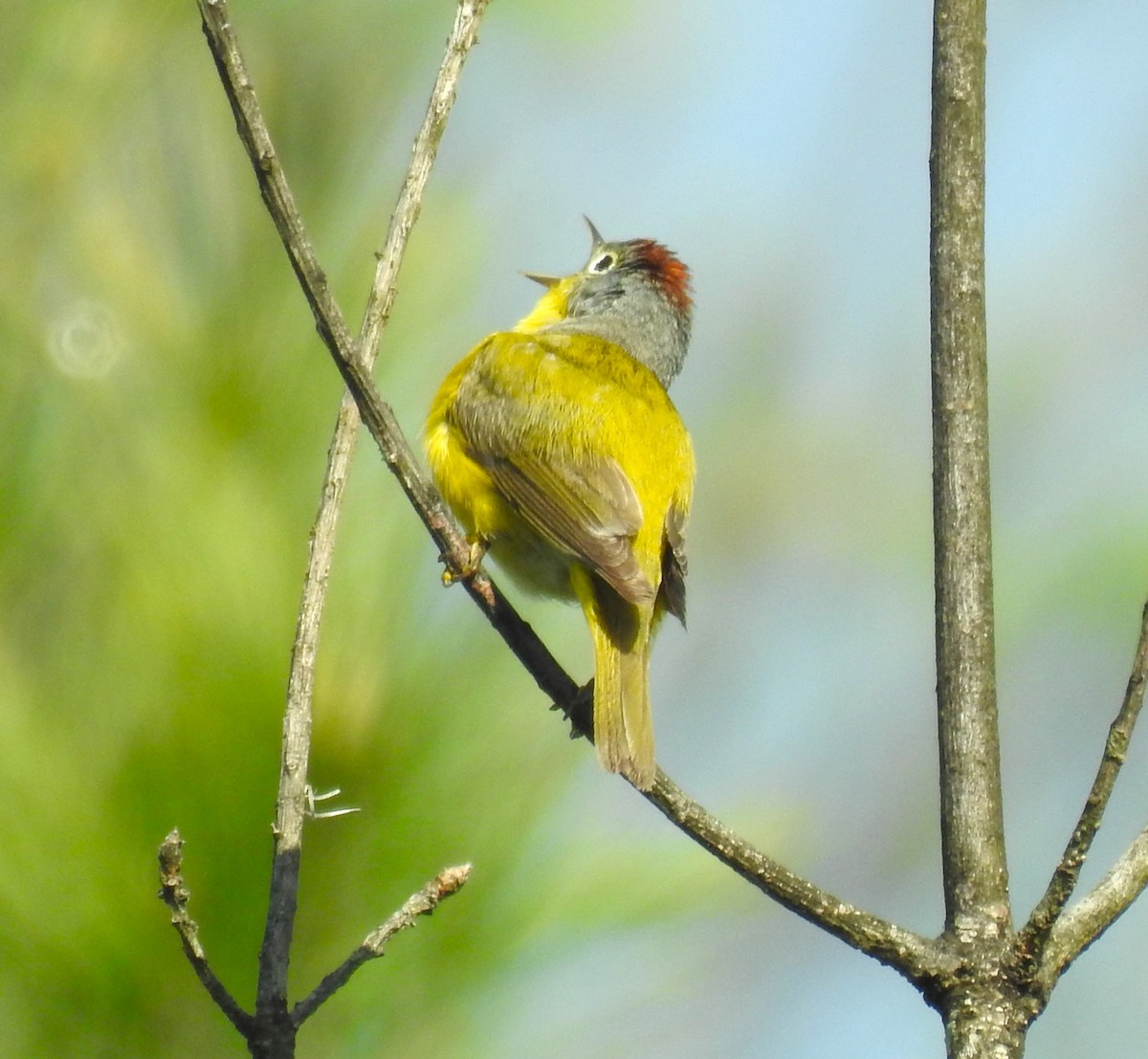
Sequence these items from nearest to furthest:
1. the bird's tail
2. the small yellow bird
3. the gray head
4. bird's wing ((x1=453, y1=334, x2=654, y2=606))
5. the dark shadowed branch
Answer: the dark shadowed branch, the bird's tail, the small yellow bird, bird's wing ((x1=453, y1=334, x2=654, y2=606)), the gray head

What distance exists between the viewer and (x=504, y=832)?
2373mm

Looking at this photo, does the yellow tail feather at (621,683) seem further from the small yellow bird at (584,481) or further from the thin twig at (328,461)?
the thin twig at (328,461)

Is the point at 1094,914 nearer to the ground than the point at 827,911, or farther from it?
nearer to the ground

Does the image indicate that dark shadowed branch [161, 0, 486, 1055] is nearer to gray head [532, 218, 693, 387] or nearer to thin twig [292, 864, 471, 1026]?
thin twig [292, 864, 471, 1026]

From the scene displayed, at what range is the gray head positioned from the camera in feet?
15.0

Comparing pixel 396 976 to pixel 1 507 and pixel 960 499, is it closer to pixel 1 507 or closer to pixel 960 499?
pixel 1 507

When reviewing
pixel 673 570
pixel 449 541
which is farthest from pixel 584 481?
pixel 449 541

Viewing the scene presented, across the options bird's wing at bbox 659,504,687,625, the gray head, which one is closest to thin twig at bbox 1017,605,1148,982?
bird's wing at bbox 659,504,687,625

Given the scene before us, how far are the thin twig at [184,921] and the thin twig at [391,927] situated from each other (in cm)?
12

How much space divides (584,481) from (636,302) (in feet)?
4.77

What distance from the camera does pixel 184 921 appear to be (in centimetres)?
171

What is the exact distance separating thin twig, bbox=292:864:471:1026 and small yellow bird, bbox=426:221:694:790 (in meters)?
0.72

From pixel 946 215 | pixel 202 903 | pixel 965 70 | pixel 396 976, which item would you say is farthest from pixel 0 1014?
pixel 965 70

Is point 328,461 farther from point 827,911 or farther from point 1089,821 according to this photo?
point 1089,821
